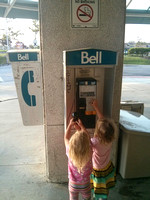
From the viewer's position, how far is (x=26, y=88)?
10.4ft

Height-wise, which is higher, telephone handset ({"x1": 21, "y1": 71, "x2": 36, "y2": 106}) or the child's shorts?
telephone handset ({"x1": 21, "y1": 71, "x2": 36, "y2": 106})

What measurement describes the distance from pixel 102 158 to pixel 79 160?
1.34ft

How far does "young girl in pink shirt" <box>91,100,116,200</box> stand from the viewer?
215cm

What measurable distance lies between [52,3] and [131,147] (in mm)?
2254

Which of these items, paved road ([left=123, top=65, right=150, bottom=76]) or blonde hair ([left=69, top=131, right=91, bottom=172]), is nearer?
blonde hair ([left=69, top=131, right=91, bottom=172])

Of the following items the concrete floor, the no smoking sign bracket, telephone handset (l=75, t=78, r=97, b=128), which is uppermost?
the no smoking sign bracket

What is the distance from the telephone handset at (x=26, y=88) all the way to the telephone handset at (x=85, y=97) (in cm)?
103

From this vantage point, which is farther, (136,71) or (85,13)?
(136,71)

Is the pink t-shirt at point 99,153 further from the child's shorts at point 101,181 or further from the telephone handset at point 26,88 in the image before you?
the telephone handset at point 26,88

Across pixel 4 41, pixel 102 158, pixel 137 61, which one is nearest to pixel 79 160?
pixel 102 158

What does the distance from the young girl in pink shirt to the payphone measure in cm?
33

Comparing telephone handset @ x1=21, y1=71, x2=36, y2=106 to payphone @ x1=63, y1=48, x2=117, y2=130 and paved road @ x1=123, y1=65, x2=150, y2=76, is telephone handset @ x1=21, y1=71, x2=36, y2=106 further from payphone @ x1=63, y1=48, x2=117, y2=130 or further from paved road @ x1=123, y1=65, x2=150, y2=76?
paved road @ x1=123, y1=65, x2=150, y2=76

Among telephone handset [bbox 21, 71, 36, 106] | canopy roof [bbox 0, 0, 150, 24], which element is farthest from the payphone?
canopy roof [bbox 0, 0, 150, 24]

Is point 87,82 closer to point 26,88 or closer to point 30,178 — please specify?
point 26,88
